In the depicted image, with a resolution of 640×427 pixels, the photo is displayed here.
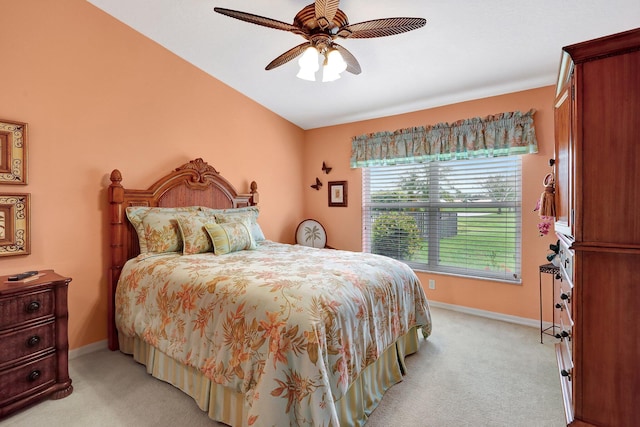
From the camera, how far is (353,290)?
1758 millimetres

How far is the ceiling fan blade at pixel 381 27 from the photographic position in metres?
1.76

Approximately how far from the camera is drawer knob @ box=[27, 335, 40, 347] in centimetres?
183

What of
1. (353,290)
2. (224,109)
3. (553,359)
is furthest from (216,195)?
(553,359)

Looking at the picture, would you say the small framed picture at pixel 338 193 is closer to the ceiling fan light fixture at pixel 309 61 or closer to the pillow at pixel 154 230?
the ceiling fan light fixture at pixel 309 61

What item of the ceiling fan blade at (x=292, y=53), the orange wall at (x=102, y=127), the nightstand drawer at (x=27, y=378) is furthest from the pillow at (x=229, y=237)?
the ceiling fan blade at (x=292, y=53)

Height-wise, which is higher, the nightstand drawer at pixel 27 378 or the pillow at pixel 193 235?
the pillow at pixel 193 235

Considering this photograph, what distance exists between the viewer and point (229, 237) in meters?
2.74

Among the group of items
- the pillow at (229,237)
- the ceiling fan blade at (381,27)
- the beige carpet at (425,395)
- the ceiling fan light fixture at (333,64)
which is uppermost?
the ceiling fan blade at (381,27)

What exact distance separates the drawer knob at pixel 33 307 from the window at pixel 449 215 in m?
3.43

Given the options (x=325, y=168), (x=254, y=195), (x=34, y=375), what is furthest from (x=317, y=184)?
(x=34, y=375)

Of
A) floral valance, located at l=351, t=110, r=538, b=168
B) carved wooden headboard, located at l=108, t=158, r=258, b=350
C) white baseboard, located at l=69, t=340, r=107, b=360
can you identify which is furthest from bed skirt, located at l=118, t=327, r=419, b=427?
floral valance, located at l=351, t=110, r=538, b=168

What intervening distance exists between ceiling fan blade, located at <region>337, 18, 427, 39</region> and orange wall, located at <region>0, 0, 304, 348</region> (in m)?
2.03

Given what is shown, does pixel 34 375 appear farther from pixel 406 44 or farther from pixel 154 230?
pixel 406 44

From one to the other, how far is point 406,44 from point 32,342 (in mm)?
3459
